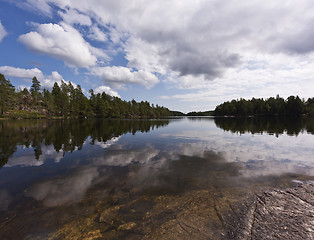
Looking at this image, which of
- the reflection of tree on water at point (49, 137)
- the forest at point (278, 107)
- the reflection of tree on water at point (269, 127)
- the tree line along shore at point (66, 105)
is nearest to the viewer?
the reflection of tree on water at point (49, 137)

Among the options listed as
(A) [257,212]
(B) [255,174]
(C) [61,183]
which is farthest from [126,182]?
(B) [255,174]

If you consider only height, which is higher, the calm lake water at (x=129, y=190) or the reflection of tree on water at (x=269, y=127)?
the reflection of tree on water at (x=269, y=127)

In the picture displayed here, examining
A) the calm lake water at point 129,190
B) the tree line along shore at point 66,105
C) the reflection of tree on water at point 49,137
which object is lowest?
the calm lake water at point 129,190

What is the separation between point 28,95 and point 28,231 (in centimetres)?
14527

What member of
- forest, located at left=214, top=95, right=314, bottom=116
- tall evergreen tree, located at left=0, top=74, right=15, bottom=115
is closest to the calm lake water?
tall evergreen tree, located at left=0, top=74, right=15, bottom=115

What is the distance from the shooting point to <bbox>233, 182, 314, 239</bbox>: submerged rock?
4.94 m

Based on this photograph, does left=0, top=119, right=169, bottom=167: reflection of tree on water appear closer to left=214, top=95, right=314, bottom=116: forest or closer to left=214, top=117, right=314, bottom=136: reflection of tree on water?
left=214, top=117, right=314, bottom=136: reflection of tree on water

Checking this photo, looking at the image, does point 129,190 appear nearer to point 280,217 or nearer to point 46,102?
point 280,217

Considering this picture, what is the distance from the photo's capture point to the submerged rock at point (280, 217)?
4941 mm

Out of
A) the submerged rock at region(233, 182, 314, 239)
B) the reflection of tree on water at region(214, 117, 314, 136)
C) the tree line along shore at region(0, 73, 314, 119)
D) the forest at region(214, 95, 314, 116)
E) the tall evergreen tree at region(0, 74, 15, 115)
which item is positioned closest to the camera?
the submerged rock at region(233, 182, 314, 239)

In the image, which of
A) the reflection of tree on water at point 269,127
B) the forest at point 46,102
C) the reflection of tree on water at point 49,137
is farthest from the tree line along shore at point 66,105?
the reflection of tree on water at point 269,127

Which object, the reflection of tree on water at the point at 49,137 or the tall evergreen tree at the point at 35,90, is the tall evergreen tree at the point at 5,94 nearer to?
the tall evergreen tree at the point at 35,90

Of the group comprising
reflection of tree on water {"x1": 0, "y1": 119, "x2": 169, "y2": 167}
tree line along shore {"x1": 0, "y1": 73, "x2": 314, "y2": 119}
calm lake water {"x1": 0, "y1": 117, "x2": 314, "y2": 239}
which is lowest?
calm lake water {"x1": 0, "y1": 117, "x2": 314, "y2": 239}

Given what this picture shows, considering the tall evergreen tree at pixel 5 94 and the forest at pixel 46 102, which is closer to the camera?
the tall evergreen tree at pixel 5 94
